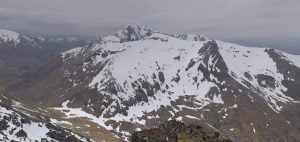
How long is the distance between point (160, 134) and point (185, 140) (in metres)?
4.12

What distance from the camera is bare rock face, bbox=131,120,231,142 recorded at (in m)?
43.2

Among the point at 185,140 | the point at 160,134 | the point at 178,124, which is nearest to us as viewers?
the point at 185,140

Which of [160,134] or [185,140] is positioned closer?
Result: [185,140]

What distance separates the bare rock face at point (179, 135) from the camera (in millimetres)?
43250

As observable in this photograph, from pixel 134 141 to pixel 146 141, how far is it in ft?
5.89

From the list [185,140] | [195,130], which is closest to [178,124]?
[195,130]

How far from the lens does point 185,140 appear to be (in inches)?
1681

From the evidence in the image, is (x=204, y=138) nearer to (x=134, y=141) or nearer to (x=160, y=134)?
(x=160, y=134)

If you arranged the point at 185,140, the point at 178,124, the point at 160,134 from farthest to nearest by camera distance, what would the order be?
the point at 178,124 → the point at 160,134 → the point at 185,140

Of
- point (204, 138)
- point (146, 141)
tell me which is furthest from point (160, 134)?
point (204, 138)

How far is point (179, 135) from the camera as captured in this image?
43.7m

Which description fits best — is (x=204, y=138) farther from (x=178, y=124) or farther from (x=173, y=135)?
(x=178, y=124)

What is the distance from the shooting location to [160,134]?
46.2 m

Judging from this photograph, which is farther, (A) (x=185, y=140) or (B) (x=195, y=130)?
(B) (x=195, y=130)
